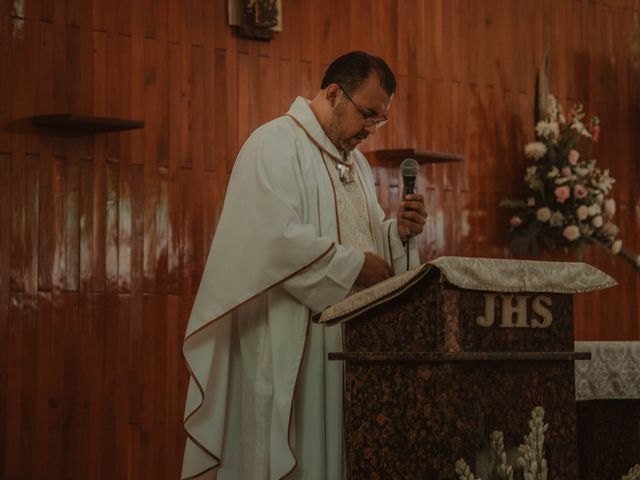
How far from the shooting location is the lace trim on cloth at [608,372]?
449cm

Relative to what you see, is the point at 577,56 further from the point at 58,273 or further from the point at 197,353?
the point at 197,353

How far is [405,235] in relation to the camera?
14.2 ft

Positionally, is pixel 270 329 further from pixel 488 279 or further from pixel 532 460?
pixel 532 460

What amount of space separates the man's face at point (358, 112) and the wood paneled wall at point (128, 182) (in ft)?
5.91

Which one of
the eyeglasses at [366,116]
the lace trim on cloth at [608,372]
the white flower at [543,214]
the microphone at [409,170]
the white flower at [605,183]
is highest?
the eyeglasses at [366,116]

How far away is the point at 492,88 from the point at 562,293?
4.37 meters

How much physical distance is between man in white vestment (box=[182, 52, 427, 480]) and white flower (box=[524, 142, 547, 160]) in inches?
139

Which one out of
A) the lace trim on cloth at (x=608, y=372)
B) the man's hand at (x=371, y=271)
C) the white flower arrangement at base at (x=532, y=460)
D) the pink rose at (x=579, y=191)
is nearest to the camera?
the white flower arrangement at base at (x=532, y=460)

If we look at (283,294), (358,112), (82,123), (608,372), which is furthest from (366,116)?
(82,123)

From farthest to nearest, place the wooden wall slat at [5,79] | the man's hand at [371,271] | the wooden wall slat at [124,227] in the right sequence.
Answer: the wooden wall slat at [124,227] < the wooden wall slat at [5,79] < the man's hand at [371,271]

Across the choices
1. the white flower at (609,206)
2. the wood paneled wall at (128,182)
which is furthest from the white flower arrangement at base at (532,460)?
the white flower at (609,206)

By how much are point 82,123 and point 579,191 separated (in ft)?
11.7

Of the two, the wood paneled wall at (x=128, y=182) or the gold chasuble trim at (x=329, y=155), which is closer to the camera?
the gold chasuble trim at (x=329, y=155)

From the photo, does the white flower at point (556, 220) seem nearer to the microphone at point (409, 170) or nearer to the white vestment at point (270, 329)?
the white vestment at point (270, 329)
